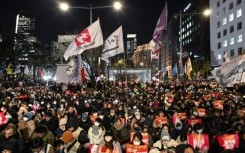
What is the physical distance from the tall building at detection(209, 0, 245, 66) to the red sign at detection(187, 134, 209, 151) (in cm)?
4913

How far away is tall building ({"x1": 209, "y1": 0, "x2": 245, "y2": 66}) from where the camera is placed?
2257 inches

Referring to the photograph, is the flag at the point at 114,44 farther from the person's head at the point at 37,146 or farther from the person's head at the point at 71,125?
the person's head at the point at 37,146

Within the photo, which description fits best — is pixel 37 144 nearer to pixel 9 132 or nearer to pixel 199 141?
pixel 9 132

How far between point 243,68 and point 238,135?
193 cm

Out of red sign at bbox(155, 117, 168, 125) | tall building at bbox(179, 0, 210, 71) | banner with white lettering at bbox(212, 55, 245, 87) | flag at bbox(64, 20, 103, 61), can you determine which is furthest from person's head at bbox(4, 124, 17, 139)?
tall building at bbox(179, 0, 210, 71)

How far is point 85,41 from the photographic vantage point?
15.3 metres

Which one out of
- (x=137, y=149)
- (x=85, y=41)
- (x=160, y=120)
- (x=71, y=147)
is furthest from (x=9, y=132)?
(x=85, y=41)

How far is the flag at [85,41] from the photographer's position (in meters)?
15.1

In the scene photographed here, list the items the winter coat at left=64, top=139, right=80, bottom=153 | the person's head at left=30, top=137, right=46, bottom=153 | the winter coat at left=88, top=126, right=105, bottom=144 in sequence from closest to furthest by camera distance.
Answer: the person's head at left=30, top=137, right=46, bottom=153 → the winter coat at left=64, top=139, right=80, bottom=153 → the winter coat at left=88, top=126, right=105, bottom=144

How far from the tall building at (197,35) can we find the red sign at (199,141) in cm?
7851

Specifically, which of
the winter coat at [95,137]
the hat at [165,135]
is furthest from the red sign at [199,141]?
the winter coat at [95,137]

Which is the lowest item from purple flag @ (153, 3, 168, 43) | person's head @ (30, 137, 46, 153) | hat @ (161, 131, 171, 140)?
hat @ (161, 131, 171, 140)

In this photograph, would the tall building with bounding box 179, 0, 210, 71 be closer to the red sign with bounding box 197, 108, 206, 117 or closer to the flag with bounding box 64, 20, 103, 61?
the flag with bounding box 64, 20, 103, 61

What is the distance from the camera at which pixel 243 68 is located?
27.2 feet
